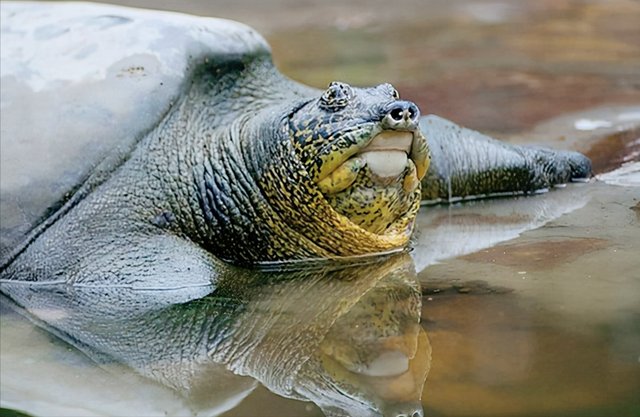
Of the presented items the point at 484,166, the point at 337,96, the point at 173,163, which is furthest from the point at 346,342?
the point at 484,166

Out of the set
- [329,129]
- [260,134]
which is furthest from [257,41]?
[329,129]

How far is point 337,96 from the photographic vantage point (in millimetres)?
3604

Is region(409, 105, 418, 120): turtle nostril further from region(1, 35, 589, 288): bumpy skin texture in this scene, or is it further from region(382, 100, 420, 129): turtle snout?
region(1, 35, 589, 288): bumpy skin texture

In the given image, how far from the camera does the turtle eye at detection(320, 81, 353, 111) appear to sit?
3.60 metres

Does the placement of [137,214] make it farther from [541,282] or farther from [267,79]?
[541,282]

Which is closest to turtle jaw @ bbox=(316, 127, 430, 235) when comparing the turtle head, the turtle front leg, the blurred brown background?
the turtle head

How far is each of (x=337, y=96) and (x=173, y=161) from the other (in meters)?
0.89

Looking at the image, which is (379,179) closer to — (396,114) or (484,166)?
(396,114)

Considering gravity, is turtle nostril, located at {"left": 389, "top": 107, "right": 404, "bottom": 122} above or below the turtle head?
above

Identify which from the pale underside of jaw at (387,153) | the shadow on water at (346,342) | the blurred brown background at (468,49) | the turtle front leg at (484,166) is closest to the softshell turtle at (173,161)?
the pale underside of jaw at (387,153)

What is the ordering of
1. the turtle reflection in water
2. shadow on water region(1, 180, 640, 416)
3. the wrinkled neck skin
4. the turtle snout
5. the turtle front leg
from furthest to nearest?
the turtle front leg → the wrinkled neck skin → the turtle reflection in water → the turtle snout → shadow on water region(1, 180, 640, 416)

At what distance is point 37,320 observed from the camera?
3230 millimetres

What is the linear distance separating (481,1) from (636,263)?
349 inches

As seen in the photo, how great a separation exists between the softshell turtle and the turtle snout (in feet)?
0.04
